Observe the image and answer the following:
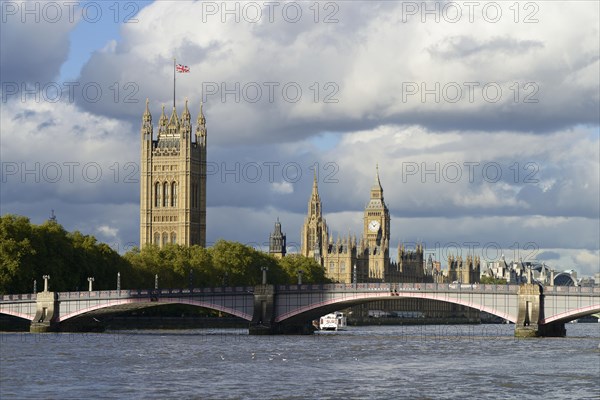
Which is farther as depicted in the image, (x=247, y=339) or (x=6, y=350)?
(x=247, y=339)

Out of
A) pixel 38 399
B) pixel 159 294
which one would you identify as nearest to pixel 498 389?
pixel 38 399

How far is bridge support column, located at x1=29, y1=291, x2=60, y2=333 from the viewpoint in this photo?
114875mm

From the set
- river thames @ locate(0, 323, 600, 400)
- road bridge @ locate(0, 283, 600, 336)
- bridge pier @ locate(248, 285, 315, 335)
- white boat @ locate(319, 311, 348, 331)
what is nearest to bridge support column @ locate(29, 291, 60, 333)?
road bridge @ locate(0, 283, 600, 336)

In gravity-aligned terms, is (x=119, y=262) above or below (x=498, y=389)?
above

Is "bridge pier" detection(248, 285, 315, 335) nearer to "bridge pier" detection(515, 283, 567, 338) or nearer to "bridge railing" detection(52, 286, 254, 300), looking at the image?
"bridge railing" detection(52, 286, 254, 300)

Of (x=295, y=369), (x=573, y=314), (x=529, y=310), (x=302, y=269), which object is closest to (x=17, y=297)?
(x=529, y=310)

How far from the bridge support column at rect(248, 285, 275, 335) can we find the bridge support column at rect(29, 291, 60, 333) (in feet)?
49.1

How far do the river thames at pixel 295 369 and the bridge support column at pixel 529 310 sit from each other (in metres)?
2.10

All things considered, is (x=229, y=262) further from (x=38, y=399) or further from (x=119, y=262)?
(x=38, y=399)

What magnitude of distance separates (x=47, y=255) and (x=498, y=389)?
2796 inches

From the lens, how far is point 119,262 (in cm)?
14675

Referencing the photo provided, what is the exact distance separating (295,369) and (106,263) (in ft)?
229

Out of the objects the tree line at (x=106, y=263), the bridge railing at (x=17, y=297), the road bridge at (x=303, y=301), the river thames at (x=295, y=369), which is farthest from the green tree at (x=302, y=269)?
the river thames at (x=295, y=369)

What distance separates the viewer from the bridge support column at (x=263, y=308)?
11175 cm
